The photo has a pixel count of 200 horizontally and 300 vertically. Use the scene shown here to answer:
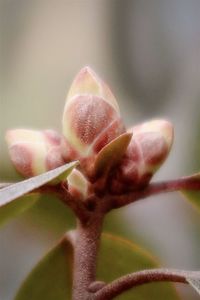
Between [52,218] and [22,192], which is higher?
[22,192]

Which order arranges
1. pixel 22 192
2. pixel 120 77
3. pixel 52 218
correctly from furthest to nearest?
pixel 120 77 < pixel 52 218 < pixel 22 192

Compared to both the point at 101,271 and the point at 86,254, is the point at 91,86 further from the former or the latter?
the point at 101,271

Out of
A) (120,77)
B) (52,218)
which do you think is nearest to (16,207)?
(52,218)

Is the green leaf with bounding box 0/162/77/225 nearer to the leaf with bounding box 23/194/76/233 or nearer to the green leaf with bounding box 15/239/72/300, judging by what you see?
the green leaf with bounding box 15/239/72/300

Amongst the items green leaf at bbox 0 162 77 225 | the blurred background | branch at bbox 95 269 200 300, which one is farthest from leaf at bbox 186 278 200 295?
the blurred background

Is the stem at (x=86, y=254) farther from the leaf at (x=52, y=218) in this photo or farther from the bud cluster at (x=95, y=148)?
the leaf at (x=52, y=218)

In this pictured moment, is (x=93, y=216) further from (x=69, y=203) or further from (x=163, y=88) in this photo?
(x=163, y=88)
